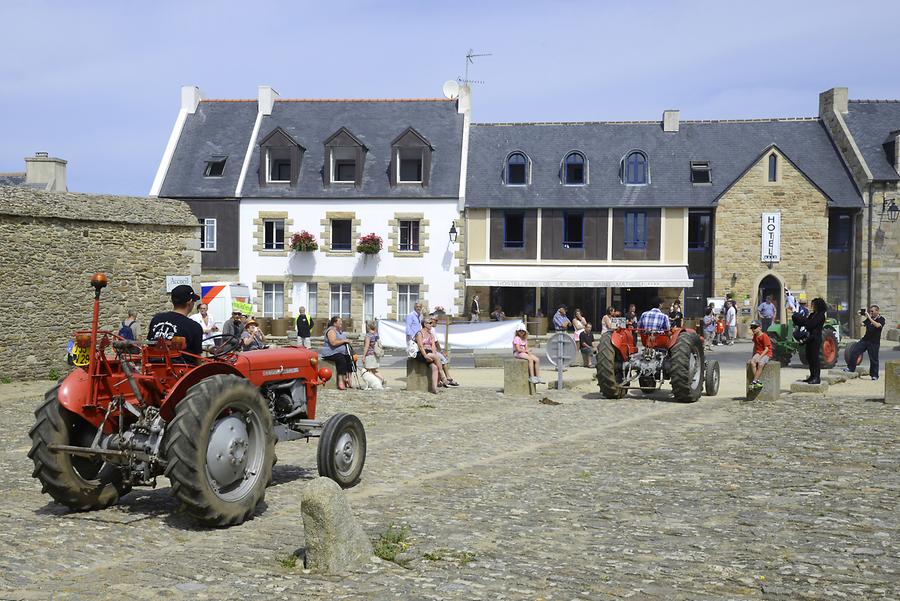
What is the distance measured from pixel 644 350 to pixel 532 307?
67.4 ft

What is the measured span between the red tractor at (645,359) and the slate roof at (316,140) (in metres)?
21.0

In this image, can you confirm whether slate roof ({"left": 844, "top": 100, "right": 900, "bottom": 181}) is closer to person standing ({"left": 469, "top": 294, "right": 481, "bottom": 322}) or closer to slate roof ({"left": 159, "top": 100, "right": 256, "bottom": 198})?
person standing ({"left": 469, "top": 294, "right": 481, "bottom": 322})

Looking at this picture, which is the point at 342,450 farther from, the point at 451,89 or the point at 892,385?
the point at 451,89

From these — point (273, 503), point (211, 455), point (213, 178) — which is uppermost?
point (213, 178)

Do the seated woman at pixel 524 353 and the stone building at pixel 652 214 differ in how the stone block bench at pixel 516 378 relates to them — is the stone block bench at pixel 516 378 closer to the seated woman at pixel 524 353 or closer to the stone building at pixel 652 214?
the seated woman at pixel 524 353

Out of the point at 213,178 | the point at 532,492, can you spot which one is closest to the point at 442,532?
the point at 532,492

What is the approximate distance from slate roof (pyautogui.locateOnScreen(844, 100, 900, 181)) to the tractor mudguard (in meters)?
23.9

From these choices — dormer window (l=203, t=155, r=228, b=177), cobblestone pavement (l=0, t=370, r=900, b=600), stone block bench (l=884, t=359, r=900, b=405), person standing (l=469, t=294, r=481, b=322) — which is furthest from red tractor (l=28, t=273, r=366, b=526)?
dormer window (l=203, t=155, r=228, b=177)

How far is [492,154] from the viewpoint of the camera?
38.1 m

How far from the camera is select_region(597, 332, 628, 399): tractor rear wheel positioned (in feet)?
52.1

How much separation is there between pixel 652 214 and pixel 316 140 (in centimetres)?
1323

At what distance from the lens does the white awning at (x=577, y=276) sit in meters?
35.4

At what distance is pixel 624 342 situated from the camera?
16.2 metres

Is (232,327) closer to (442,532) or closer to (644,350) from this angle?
(644,350)
